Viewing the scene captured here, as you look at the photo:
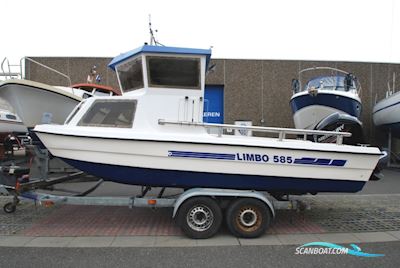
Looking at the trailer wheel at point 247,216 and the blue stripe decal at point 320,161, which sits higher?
the blue stripe decal at point 320,161

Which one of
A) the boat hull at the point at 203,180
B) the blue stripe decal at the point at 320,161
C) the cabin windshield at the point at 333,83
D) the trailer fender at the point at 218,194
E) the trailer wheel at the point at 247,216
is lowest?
the trailer wheel at the point at 247,216

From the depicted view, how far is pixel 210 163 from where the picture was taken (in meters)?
4.38

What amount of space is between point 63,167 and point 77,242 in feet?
6.51

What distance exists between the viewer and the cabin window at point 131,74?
4.75 m

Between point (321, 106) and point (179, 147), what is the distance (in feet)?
22.3

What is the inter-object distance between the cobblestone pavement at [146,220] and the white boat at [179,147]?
2.44 ft

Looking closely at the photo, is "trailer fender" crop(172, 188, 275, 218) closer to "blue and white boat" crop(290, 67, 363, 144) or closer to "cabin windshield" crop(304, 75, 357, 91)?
"blue and white boat" crop(290, 67, 363, 144)

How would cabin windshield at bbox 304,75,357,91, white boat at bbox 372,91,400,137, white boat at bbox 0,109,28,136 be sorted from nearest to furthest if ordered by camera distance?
cabin windshield at bbox 304,75,357,91 → white boat at bbox 372,91,400,137 → white boat at bbox 0,109,28,136

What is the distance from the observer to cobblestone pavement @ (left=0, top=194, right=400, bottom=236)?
480cm

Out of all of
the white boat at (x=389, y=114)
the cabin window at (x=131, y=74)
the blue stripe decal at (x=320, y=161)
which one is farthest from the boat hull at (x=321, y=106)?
the cabin window at (x=131, y=74)

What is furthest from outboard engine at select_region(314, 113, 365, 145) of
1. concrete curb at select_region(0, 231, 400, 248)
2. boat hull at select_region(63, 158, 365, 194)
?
concrete curb at select_region(0, 231, 400, 248)

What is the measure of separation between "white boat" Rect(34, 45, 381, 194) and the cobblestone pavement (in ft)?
2.44

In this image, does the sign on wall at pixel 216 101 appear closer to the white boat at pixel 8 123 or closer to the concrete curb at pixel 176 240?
the white boat at pixel 8 123

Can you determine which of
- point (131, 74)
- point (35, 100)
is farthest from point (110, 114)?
point (35, 100)
